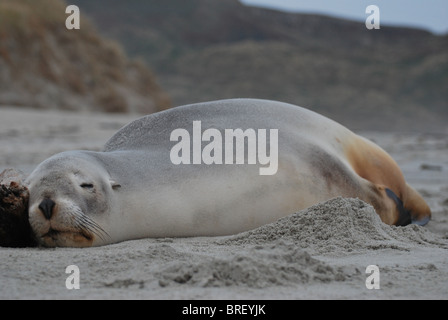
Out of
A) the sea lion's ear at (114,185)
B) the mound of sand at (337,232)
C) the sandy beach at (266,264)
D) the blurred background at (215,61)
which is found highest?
the blurred background at (215,61)

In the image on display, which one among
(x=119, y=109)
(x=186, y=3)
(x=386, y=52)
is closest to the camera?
(x=119, y=109)

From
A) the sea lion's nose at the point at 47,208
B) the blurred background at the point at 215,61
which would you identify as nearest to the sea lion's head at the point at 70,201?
the sea lion's nose at the point at 47,208

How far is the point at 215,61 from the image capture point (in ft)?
118

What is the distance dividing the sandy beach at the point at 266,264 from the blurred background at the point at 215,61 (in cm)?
1392

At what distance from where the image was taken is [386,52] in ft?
127

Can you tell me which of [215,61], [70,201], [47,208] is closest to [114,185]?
[70,201]

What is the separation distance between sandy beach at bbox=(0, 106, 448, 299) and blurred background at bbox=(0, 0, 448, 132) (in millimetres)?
13920

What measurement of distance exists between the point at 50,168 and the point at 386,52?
3726 cm

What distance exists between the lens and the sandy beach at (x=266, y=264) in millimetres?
2195

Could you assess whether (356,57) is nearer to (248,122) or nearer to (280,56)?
(280,56)

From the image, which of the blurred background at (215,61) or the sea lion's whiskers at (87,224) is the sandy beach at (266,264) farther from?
the blurred background at (215,61)

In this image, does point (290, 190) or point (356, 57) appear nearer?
point (290, 190)

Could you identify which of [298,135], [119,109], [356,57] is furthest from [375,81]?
[298,135]

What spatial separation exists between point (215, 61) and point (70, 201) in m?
33.2
